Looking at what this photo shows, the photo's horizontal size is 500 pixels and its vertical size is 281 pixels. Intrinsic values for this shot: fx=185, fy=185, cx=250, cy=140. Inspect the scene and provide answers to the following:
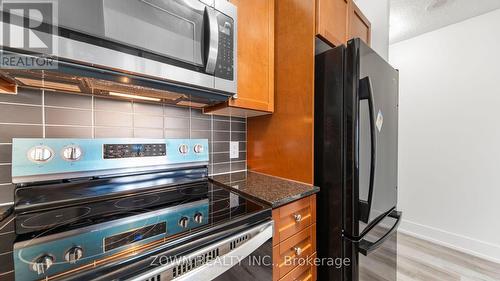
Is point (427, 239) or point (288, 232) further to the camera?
point (427, 239)

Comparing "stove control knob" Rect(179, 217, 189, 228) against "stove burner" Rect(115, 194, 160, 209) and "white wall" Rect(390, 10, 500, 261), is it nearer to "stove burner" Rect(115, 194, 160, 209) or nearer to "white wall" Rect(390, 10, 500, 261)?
"stove burner" Rect(115, 194, 160, 209)

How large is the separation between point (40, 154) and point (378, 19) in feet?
8.25

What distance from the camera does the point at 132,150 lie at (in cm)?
95

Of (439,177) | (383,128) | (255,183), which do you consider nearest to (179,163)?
(255,183)

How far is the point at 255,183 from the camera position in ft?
3.76

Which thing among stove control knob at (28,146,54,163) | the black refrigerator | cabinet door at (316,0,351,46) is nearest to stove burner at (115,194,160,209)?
stove control knob at (28,146,54,163)

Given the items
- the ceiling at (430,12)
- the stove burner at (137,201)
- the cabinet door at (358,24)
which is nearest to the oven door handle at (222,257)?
the stove burner at (137,201)

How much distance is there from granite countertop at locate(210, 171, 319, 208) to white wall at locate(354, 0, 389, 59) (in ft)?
5.29

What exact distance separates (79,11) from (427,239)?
3.63m

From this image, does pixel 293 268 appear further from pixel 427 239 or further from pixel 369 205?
pixel 427 239

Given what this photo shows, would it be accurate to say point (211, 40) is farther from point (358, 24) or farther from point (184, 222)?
point (358, 24)

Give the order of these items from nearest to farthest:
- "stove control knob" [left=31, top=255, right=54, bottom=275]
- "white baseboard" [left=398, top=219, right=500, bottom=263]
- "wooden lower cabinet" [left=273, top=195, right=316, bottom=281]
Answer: "stove control knob" [left=31, top=255, right=54, bottom=275], "wooden lower cabinet" [left=273, top=195, right=316, bottom=281], "white baseboard" [left=398, top=219, right=500, bottom=263]

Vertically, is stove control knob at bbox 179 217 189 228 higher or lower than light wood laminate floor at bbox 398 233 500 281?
higher

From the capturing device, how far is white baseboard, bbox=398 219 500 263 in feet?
6.26
